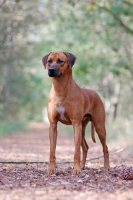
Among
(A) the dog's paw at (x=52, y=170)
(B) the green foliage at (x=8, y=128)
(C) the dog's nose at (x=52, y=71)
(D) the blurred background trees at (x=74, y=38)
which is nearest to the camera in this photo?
(C) the dog's nose at (x=52, y=71)

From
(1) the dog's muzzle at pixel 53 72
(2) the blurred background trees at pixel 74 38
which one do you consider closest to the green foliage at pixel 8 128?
(2) the blurred background trees at pixel 74 38

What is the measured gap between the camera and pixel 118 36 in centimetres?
2464

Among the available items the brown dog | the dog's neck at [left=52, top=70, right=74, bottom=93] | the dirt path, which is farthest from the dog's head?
the dirt path

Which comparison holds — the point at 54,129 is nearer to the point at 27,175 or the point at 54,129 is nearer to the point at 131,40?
the point at 27,175

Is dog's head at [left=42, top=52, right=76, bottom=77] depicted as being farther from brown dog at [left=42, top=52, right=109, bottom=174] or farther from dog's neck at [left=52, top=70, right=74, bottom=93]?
dog's neck at [left=52, top=70, right=74, bottom=93]

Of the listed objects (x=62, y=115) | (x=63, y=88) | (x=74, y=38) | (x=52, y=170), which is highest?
(x=74, y=38)

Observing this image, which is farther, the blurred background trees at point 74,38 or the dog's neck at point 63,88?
the blurred background trees at point 74,38

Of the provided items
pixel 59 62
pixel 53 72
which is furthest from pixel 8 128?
pixel 53 72

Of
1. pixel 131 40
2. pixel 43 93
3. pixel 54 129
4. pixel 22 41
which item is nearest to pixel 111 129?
pixel 131 40

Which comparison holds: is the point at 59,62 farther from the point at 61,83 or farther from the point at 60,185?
the point at 60,185

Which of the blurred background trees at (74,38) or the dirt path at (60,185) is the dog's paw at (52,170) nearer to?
the dirt path at (60,185)

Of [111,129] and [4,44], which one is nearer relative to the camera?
[111,129]

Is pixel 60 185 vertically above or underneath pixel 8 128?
above

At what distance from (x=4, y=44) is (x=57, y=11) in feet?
10.3
